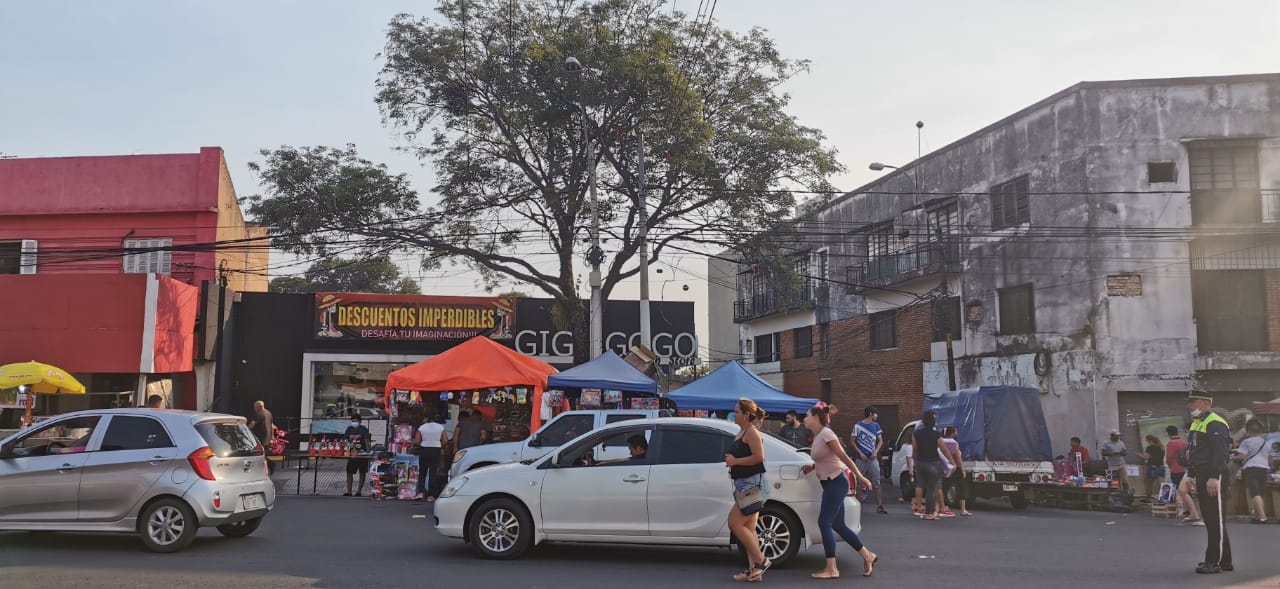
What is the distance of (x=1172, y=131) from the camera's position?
26016 mm

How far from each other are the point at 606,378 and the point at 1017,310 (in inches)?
586

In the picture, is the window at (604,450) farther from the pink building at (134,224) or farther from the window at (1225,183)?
the window at (1225,183)

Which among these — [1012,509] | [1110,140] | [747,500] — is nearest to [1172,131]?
[1110,140]

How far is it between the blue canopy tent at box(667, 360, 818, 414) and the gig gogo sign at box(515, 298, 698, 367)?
974cm

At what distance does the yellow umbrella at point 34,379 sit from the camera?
1845 cm

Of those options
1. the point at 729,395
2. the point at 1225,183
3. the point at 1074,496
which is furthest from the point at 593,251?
the point at 1225,183

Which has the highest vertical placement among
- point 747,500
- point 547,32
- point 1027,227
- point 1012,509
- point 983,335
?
point 547,32

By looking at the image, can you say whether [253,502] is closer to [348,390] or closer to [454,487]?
[454,487]

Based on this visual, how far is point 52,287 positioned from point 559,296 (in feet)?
39.2

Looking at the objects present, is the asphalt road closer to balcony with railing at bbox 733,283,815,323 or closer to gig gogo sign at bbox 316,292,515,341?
gig gogo sign at bbox 316,292,515,341

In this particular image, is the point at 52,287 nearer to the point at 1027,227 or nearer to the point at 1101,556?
the point at 1101,556

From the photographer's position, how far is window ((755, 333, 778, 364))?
44.9 meters

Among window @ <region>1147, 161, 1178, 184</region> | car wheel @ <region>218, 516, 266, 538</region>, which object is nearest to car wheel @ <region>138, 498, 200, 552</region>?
car wheel @ <region>218, 516, 266, 538</region>

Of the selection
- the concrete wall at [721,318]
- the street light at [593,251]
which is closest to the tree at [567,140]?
the street light at [593,251]
